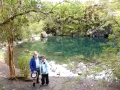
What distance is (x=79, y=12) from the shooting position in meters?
5.18

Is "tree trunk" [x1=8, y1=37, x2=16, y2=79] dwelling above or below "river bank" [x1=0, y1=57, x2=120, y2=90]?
above

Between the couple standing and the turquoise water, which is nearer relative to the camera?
the couple standing

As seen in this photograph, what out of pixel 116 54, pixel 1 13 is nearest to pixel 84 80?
pixel 116 54

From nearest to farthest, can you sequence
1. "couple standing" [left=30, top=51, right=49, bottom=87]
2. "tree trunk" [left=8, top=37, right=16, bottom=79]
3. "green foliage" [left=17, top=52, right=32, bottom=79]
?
"couple standing" [left=30, top=51, right=49, bottom=87] < "tree trunk" [left=8, top=37, right=16, bottom=79] < "green foliage" [left=17, top=52, right=32, bottom=79]

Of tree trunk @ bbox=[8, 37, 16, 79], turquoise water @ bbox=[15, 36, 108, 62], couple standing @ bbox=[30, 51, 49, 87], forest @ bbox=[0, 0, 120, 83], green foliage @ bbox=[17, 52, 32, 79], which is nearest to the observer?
forest @ bbox=[0, 0, 120, 83]

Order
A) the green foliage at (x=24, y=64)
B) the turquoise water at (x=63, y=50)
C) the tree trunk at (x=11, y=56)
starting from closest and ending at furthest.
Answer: the tree trunk at (x=11, y=56) → the green foliage at (x=24, y=64) → the turquoise water at (x=63, y=50)

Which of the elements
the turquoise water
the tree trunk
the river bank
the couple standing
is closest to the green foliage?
the tree trunk

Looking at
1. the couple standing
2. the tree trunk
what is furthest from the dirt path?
the couple standing

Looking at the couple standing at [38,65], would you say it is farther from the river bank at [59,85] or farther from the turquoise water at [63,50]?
the turquoise water at [63,50]

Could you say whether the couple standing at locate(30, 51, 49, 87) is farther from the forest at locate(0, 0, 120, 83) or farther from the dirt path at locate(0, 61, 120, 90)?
the forest at locate(0, 0, 120, 83)

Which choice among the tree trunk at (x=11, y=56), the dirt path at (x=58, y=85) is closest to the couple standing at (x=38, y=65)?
the dirt path at (x=58, y=85)

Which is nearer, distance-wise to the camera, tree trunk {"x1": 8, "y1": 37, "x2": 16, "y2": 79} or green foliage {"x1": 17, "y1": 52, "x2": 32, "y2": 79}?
tree trunk {"x1": 8, "y1": 37, "x2": 16, "y2": 79}

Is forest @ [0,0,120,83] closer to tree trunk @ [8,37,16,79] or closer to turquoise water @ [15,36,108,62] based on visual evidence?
tree trunk @ [8,37,16,79]

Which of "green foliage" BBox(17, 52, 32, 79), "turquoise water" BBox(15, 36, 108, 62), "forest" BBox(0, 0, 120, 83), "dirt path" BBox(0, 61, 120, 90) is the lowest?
"turquoise water" BBox(15, 36, 108, 62)
